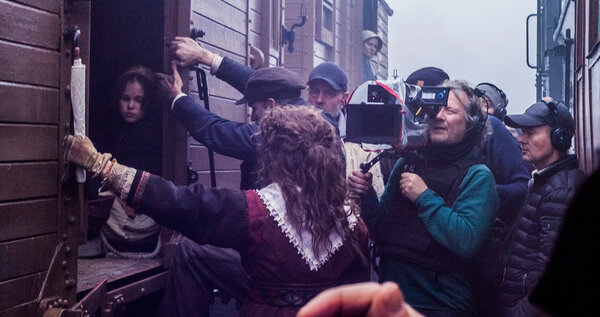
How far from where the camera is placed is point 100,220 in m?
4.14

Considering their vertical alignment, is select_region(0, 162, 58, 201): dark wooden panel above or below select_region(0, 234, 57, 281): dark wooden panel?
above

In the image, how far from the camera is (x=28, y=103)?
8.68 ft

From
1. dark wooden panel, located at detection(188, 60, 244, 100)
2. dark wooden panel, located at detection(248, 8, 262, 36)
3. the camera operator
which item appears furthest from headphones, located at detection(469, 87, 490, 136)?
dark wooden panel, located at detection(248, 8, 262, 36)

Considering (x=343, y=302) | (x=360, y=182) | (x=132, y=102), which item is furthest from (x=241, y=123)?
(x=343, y=302)

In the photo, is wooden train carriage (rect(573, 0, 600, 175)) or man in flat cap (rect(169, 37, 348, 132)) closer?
wooden train carriage (rect(573, 0, 600, 175))

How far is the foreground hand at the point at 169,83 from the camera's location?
4.21 m

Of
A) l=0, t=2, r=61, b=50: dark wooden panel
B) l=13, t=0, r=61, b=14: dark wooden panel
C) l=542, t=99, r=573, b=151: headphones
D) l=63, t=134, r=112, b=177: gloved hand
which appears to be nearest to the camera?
l=0, t=2, r=61, b=50: dark wooden panel

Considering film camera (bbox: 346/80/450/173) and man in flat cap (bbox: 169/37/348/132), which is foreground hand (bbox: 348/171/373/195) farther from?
man in flat cap (bbox: 169/37/348/132)

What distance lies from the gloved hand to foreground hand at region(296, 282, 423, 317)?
7.69ft

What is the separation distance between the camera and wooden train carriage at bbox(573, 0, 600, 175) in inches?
148

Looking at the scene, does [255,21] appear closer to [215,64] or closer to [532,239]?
[215,64]

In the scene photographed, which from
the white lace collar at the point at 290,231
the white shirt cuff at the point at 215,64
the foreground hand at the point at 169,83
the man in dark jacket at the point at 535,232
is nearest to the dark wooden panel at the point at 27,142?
the white lace collar at the point at 290,231

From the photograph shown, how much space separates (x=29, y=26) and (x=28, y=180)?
56 cm

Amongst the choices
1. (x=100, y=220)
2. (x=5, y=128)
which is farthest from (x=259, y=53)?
(x=5, y=128)
